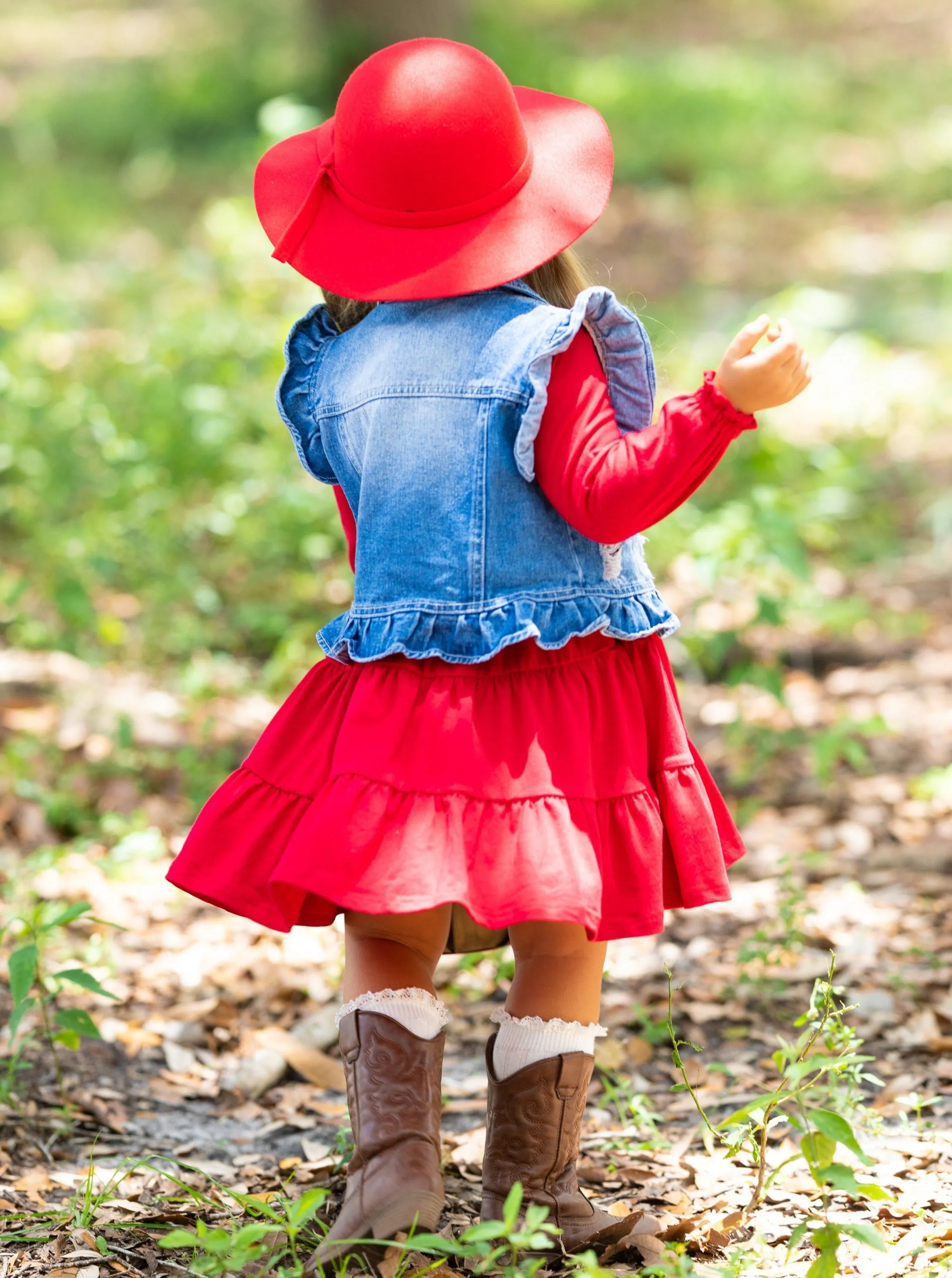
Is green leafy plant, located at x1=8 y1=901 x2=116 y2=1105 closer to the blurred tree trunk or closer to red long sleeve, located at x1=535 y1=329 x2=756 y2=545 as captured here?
red long sleeve, located at x1=535 y1=329 x2=756 y2=545

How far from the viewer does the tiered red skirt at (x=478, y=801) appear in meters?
1.70

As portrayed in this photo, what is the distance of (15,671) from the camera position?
3951mm

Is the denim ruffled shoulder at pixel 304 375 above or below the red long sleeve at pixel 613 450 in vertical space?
above

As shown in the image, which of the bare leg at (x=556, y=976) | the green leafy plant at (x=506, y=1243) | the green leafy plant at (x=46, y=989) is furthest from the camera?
the green leafy plant at (x=46, y=989)

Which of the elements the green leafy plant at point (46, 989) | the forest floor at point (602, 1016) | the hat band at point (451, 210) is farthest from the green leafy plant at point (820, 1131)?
the hat band at point (451, 210)

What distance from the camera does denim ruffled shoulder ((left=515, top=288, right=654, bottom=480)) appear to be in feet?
5.63

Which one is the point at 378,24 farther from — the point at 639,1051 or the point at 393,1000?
the point at 393,1000

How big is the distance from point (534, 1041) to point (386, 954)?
22 cm

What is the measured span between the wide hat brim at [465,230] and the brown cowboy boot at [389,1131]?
0.92 m

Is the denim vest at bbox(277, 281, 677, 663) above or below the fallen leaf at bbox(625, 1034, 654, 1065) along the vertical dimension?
above

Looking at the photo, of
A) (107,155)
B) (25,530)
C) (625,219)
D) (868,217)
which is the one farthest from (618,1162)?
(107,155)

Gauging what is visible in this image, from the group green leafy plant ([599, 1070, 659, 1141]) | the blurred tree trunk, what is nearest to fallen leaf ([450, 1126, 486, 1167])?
green leafy plant ([599, 1070, 659, 1141])

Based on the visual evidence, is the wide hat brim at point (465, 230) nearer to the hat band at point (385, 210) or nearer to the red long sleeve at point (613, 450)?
the hat band at point (385, 210)

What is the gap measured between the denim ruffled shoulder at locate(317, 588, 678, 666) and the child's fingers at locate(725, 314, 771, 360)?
36cm
